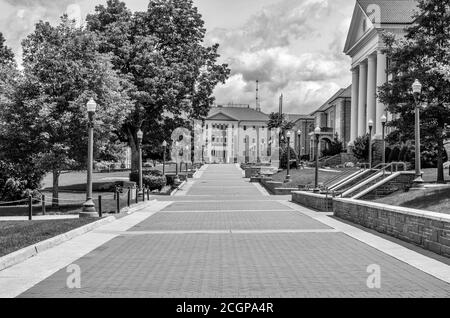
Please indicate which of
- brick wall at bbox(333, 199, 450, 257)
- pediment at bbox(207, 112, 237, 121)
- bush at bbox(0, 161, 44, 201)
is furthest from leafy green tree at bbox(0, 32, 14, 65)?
pediment at bbox(207, 112, 237, 121)

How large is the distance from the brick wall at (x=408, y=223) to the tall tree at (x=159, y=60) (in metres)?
23.6

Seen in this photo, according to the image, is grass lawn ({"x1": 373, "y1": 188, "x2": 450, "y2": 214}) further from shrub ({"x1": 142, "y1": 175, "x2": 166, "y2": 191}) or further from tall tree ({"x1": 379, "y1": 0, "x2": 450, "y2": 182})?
shrub ({"x1": 142, "y1": 175, "x2": 166, "y2": 191})

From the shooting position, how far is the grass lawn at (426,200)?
1530 centimetres

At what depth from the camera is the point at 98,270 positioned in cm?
932

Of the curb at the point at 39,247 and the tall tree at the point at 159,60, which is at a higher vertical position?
the tall tree at the point at 159,60

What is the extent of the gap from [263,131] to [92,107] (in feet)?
511

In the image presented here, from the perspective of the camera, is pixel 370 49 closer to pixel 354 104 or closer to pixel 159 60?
pixel 354 104

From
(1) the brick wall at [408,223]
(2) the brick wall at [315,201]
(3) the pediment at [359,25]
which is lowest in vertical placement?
(2) the brick wall at [315,201]

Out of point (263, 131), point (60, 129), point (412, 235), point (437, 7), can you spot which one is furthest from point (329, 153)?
point (263, 131)

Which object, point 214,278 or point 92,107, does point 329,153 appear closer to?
point 92,107

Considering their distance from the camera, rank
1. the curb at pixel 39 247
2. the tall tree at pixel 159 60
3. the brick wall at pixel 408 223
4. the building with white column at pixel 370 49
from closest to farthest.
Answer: the curb at pixel 39 247
the brick wall at pixel 408 223
the tall tree at pixel 159 60
the building with white column at pixel 370 49

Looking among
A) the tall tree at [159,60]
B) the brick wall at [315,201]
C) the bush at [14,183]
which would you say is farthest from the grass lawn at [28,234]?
the tall tree at [159,60]

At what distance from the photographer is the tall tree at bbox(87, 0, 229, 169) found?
132 feet

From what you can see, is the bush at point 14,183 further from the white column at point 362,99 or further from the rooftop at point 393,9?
the white column at point 362,99
